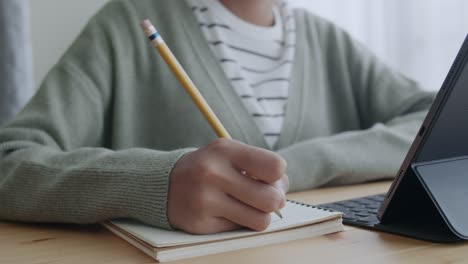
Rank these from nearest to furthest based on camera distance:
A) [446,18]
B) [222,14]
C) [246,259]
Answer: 1. [246,259]
2. [222,14]
3. [446,18]

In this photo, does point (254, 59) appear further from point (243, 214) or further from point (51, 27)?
point (243, 214)

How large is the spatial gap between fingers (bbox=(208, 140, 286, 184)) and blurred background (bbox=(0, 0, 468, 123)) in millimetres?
707

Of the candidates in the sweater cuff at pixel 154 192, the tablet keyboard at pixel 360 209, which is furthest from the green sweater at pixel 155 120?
the tablet keyboard at pixel 360 209

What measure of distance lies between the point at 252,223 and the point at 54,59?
0.78 metres

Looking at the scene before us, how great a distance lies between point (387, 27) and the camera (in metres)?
1.59

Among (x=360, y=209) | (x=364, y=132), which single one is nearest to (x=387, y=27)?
(x=364, y=132)

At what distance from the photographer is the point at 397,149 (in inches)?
36.8

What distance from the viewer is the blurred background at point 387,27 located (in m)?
1.15

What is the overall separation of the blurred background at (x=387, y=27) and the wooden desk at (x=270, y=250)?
61cm

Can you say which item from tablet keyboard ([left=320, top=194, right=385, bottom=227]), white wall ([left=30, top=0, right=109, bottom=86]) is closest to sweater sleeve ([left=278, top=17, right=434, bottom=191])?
tablet keyboard ([left=320, top=194, right=385, bottom=227])

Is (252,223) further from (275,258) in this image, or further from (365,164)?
(365,164)

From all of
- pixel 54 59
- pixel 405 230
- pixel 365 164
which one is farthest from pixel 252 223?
pixel 54 59

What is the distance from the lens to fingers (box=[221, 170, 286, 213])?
20.8 inches

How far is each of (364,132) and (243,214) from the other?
1.55 ft
